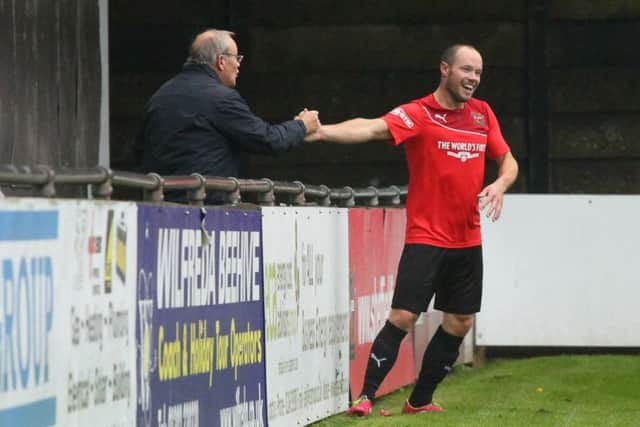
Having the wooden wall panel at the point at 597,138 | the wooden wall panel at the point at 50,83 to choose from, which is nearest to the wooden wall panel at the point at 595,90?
the wooden wall panel at the point at 597,138

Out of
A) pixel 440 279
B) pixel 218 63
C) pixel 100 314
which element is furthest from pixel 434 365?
pixel 100 314

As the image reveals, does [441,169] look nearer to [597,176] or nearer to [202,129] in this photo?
[202,129]

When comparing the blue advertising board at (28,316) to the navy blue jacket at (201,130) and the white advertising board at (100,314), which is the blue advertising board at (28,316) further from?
the navy blue jacket at (201,130)

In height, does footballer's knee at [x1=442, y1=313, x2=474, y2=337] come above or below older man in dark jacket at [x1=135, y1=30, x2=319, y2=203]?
below

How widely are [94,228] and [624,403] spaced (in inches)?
223

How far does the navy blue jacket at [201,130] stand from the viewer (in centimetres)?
815

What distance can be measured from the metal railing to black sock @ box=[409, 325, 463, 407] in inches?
38.9

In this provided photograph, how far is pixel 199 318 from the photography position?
23.8 feet

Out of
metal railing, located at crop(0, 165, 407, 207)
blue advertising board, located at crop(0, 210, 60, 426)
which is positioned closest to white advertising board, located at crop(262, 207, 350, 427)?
metal railing, located at crop(0, 165, 407, 207)

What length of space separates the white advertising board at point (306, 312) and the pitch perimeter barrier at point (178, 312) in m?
0.01

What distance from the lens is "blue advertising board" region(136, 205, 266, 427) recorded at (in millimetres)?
6566

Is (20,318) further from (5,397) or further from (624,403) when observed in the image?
(624,403)

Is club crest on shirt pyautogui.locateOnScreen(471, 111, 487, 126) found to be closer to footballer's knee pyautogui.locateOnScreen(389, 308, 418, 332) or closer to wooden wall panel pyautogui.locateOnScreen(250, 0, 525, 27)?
footballer's knee pyautogui.locateOnScreen(389, 308, 418, 332)

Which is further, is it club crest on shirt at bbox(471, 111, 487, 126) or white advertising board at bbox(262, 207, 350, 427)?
club crest on shirt at bbox(471, 111, 487, 126)
